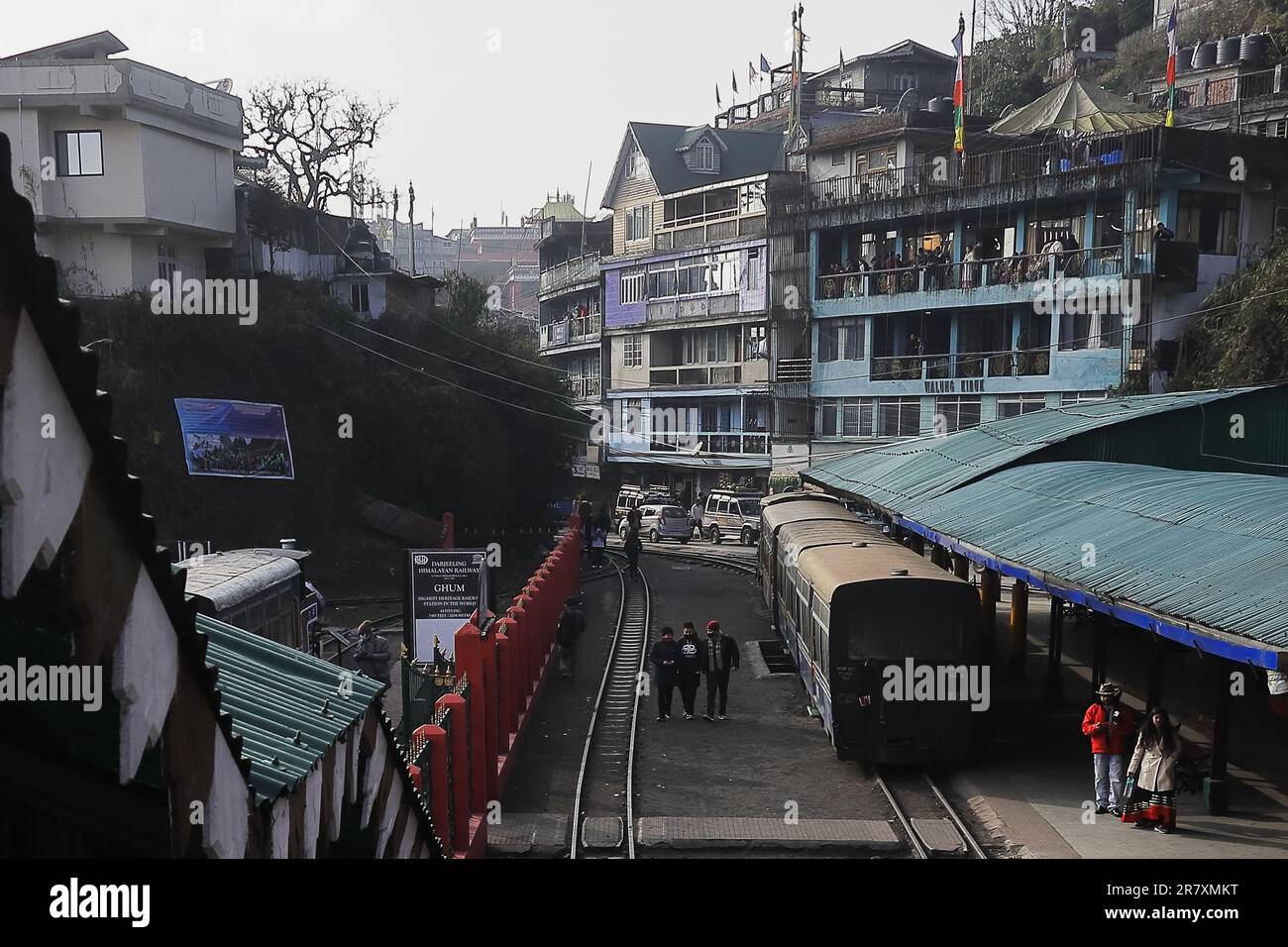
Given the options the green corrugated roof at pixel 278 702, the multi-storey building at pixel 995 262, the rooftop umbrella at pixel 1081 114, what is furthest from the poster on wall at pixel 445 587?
the rooftop umbrella at pixel 1081 114

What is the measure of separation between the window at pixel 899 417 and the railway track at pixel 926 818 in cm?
2891

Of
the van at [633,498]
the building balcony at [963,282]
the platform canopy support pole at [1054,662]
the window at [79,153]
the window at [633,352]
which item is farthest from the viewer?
the window at [633,352]

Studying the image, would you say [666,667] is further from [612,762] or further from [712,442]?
Answer: [712,442]

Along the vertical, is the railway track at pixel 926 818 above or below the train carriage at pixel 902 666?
below

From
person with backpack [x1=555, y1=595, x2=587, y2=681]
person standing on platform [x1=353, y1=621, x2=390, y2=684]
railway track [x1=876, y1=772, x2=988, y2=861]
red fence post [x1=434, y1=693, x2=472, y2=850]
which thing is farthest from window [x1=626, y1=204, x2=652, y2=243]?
red fence post [x1=434, y1=693, x2=472, y2=850]

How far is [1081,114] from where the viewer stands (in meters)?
43.1

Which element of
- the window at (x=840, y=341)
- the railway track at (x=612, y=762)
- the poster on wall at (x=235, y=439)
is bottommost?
the railway track at (x=612, y=762)

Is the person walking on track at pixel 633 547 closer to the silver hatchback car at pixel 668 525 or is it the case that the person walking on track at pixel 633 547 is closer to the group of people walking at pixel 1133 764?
the silver hatchback car at pixel 668 525

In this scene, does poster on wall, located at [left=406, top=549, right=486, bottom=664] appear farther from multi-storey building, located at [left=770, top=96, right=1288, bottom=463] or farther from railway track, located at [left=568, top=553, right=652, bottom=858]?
multi-storey building, located at [left=770, top=96, right=1288, bottom=463]

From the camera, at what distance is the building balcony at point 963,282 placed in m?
38.1

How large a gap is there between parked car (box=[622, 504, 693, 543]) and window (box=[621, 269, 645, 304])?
1382 cm

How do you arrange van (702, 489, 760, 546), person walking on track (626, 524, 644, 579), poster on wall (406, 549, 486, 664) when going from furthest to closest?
van (702, 489, 760, 546)
person walking on track (626, 524, 644, 579)
poster on wall (406, 549, 486, 664)

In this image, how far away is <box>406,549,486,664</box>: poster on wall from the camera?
62.9 feet

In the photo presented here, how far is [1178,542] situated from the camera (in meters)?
14.2
